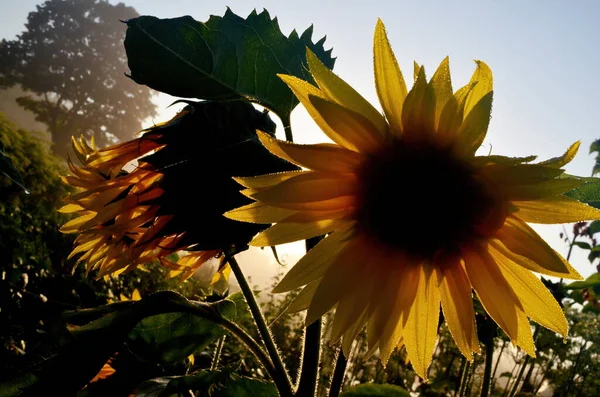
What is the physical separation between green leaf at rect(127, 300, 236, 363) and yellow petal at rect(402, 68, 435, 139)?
55 centimetres

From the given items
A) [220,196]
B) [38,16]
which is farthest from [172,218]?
[38,16]

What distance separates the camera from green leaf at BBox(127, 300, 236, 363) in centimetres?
100

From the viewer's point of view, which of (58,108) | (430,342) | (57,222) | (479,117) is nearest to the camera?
Result: (479,117)

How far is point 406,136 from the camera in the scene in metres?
0.66

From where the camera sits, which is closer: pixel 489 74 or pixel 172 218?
pixel 489 74

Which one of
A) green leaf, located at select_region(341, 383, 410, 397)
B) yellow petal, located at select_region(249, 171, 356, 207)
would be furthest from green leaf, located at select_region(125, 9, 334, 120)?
A: green leaf, located at select_region(341, 383, 410, 397)

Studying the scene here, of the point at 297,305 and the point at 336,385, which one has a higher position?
the point at 297,305

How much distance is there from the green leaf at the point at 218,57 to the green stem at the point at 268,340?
30 centimetres

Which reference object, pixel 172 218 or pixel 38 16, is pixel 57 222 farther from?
pixel 38 16

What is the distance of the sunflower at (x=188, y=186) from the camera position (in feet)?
2.35

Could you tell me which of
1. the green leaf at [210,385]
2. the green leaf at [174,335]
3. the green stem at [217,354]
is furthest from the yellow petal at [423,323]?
the green stem at [217,354]

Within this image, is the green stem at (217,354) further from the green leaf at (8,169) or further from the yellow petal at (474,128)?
the yellow petal at (474,128)

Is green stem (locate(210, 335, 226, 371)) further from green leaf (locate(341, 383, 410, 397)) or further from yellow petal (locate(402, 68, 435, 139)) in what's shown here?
yellow petal (locate(402, 68, 435, 139))

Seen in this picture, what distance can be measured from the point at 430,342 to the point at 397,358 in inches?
87.4
